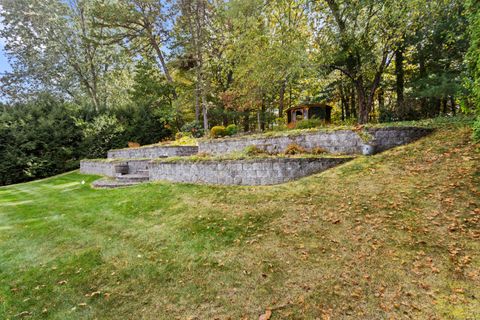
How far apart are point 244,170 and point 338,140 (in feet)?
9.82

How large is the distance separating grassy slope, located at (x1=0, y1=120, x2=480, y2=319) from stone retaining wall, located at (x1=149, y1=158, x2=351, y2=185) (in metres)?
0.43

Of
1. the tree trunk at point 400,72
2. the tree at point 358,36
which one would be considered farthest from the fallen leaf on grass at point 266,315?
the tree trunk at point 400,72

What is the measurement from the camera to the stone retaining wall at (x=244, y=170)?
5.96 m

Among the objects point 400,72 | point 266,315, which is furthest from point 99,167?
point 400,72

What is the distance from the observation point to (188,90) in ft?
56.6

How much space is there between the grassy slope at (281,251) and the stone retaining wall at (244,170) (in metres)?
0.43

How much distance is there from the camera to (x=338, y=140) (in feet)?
22.6

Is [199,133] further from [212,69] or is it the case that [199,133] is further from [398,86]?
[398,86]

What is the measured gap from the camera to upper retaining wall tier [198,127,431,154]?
6262mm

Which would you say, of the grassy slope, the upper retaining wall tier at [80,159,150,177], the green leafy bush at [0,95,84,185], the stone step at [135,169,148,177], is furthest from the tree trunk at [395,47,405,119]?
the green leafy bush at [0,95,84,185]

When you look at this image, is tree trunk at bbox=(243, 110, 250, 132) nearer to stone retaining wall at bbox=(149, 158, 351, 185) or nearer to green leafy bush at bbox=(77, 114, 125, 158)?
green leafy bush at bbox=(77, 114, 125, 158)

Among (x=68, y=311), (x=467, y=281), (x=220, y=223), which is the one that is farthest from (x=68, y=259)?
(x=467, y=281)

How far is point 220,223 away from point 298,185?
2.15 meters

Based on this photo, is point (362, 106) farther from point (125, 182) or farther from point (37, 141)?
point (37, 141)
